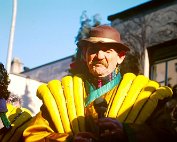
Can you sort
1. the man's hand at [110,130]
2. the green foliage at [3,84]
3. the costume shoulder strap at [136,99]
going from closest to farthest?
the man's hand at [110,130] → the costume shoulder strap at [136,99] → the green foliage at [3,84]

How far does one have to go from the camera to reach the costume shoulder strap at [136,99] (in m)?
2.43

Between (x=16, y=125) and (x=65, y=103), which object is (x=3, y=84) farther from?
(x=65, y=103)

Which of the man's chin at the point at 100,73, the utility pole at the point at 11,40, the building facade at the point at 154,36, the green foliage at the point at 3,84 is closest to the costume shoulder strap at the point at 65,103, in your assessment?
the man's chin at the point at 100,73

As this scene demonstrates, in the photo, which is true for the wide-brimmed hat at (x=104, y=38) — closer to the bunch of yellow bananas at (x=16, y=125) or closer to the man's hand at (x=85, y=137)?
the man's hand at (x=85, y=137)

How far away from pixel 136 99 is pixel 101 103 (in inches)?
19.5

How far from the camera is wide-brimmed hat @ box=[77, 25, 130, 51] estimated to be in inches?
106

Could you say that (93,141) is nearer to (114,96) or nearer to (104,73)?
(114,96)

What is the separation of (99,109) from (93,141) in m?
0.27

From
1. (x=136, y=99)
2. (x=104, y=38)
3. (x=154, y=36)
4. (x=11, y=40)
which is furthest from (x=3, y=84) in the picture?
(x=11, y=40)

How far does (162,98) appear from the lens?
2.46m

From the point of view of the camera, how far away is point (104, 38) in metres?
2.73

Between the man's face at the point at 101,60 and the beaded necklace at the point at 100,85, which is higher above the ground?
the man's face at the point at 101,60

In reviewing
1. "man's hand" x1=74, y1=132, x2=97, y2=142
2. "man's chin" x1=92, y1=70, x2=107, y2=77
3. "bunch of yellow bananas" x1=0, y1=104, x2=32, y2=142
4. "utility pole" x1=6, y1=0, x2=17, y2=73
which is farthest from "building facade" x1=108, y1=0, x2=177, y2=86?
"man's hand" x1=74, y1=132, x2=97, y2=142

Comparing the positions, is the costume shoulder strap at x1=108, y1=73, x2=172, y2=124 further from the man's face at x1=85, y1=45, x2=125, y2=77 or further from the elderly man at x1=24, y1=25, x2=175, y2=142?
the man's face at x1=85, y1=45, x2=125, y2=77
